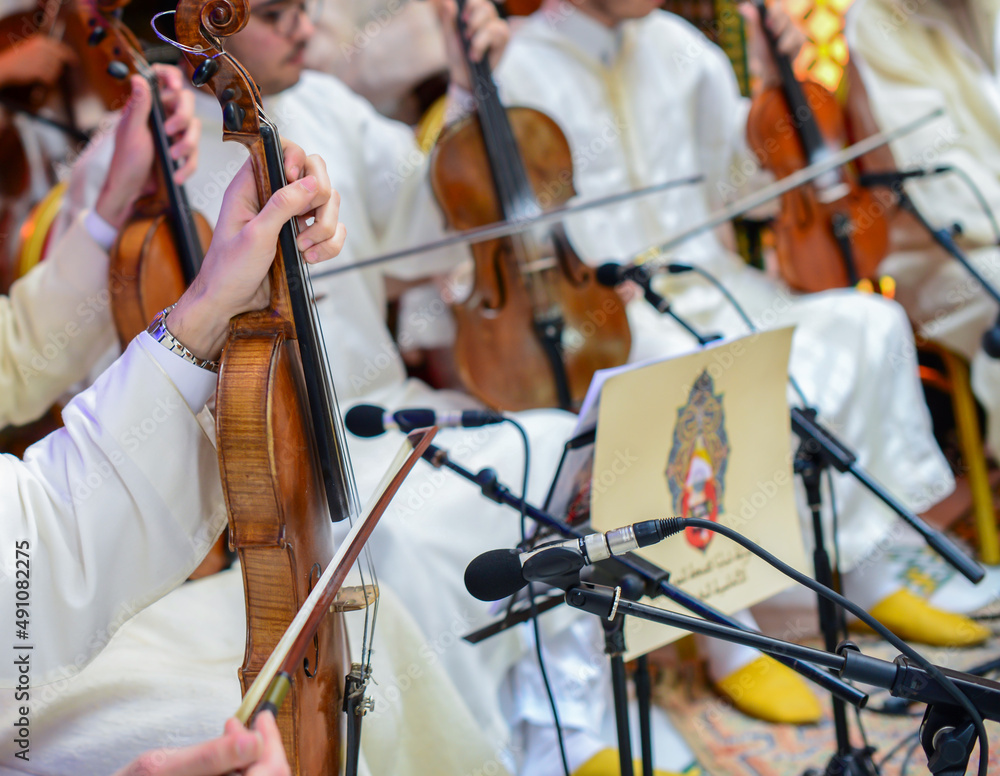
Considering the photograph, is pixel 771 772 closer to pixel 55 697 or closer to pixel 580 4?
pixel 55 697

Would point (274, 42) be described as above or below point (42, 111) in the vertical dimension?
below

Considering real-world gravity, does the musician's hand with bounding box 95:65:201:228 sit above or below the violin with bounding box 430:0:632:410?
above

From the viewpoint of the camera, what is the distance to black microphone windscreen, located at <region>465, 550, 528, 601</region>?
0.71 meters

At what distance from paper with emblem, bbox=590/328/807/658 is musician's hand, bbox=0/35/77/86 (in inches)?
68.9

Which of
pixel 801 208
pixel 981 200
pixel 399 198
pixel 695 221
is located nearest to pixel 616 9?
pixel 695 221

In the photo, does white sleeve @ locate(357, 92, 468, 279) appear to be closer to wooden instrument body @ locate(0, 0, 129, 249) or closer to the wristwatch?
wooden instrument body @ locate(0, 0, 129, 249)

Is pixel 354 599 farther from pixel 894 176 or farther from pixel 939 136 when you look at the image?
pixel 939 136

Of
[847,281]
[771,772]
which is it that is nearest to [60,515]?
[771,772]

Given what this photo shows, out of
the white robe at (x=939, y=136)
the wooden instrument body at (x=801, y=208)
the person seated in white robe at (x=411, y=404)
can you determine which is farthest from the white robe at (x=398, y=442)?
the white robe at (x=939, y=136)

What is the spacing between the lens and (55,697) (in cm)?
94

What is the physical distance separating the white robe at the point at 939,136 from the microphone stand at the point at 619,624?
1.69 metres

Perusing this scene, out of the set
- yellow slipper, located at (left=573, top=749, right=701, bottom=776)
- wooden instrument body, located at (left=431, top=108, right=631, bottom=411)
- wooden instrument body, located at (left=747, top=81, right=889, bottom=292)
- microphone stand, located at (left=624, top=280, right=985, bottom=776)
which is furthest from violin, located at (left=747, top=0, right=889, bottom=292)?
yellow slipper, located at (left=573, top=749, right=701, bottom=776)

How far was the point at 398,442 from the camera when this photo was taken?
1570mm

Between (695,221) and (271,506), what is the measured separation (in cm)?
180
